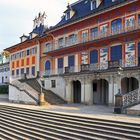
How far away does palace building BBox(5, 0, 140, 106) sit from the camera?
27109 mm

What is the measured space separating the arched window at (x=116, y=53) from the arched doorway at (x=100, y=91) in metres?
3.20

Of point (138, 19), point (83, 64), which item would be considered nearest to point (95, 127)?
point (138, 19)

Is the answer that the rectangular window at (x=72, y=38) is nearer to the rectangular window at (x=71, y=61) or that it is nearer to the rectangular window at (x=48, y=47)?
the rectangular window at (x=71, y=61)

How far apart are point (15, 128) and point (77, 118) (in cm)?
495

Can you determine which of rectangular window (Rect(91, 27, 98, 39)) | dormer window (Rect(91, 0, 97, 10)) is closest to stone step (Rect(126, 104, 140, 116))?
rectangular window (Rect(91, 27, 98, 39))

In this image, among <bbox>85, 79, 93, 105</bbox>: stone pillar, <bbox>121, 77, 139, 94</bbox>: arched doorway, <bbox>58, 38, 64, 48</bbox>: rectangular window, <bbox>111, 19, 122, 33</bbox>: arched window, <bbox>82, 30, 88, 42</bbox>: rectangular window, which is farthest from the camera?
<bbox>58, 38, 64, 48</bbox>: rectangular window

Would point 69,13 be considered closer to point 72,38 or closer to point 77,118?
point 72,38

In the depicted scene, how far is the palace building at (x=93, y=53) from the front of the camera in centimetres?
2711

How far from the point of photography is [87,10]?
35.0m

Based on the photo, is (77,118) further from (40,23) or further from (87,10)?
(40,23)

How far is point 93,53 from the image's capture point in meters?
32.0

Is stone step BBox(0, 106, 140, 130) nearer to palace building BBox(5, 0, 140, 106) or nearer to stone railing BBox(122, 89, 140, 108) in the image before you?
stone railing BBox(122, 89, 140, 108)

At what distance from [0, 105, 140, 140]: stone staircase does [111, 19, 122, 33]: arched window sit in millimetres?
11442

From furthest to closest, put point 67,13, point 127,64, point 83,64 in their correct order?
point 67,13, point 83,64, point 127,64
